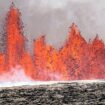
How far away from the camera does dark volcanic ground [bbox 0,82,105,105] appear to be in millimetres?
11008

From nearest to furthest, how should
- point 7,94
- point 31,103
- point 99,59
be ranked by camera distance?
point 31,103, point 7,94, point 99,59

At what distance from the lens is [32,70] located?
115m

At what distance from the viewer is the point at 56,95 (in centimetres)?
1167

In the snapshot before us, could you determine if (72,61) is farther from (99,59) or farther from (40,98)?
(40,98)

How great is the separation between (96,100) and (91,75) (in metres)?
106

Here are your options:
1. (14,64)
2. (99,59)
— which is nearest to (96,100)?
(14,64)

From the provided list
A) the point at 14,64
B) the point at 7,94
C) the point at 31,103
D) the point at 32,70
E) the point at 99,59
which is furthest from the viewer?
the point at 99,59

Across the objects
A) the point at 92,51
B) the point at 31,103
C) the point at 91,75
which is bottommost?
the point at 31,103

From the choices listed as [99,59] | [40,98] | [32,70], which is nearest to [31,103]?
[40,98]

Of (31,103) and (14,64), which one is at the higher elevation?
(14,64)

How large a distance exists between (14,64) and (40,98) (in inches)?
3756

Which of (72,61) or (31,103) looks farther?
(72,61)

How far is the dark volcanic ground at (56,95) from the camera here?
11.0m

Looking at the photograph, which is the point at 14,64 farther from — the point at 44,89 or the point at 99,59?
the point at 44,89
